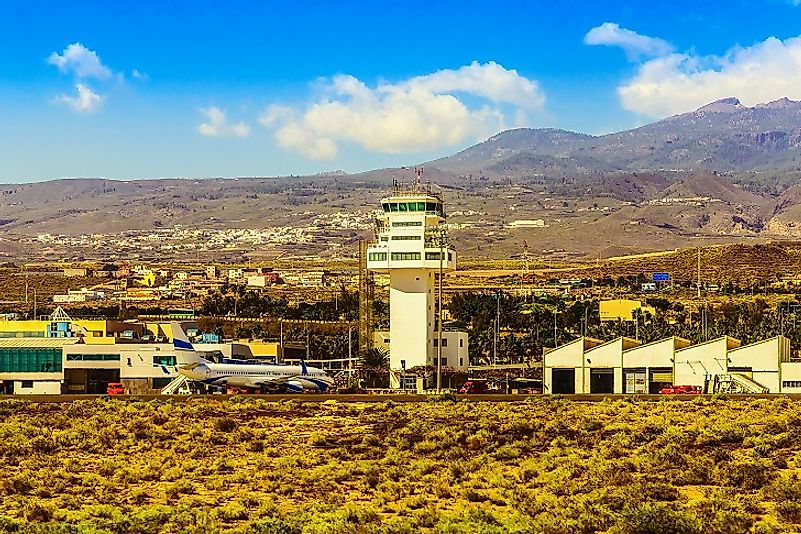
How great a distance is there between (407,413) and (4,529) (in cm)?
2157

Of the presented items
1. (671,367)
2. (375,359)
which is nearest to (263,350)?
(375,359)

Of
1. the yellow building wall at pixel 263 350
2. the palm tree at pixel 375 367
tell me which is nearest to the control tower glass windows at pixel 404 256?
the palm tree at pixel 375 367

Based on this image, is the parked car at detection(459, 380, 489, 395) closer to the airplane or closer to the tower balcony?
the airplane

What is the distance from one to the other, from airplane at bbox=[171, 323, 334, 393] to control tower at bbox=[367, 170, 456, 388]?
700cm

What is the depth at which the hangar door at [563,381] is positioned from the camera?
237 ft

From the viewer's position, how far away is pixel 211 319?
138 m

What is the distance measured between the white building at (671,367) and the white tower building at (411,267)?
36.8 feet

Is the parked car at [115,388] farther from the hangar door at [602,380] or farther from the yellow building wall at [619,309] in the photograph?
the yellow building wall at [619,309]

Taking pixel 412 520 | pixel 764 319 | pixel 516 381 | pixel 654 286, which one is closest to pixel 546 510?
pixel 412 520

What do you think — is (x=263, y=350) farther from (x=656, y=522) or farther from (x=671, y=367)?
(x=656, y=522)

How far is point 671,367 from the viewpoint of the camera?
69938 millimetres

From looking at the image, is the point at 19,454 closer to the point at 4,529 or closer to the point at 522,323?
the point at 4,529

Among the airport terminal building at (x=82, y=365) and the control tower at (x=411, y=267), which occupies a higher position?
the control tower at (x=411, y=267)

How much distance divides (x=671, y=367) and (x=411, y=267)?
18.6m
